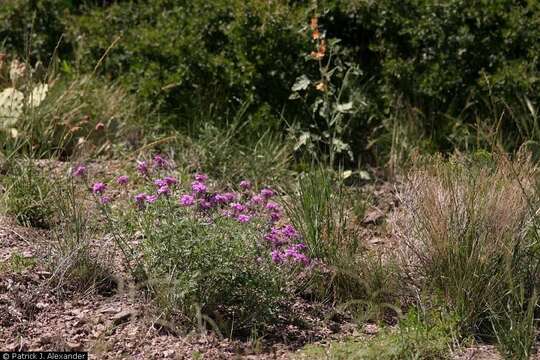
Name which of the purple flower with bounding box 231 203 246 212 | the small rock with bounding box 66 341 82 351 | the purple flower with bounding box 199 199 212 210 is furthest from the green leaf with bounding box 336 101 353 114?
the small rock with bounding box 66 341 82 351

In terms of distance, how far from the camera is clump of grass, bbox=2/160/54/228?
558cm

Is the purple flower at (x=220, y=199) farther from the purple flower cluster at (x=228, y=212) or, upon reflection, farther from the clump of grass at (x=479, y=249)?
the clump of grass at (x=479, y=249)

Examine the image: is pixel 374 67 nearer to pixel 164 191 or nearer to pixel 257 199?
pixel 257 199

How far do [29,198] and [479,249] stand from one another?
8.20 ft

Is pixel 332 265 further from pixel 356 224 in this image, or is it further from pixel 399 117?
pixel 399 117

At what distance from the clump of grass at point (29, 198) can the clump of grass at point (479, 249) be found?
6.65 feet

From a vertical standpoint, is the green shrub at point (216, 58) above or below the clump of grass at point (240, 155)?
above

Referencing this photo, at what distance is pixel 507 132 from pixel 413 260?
210 centimetres

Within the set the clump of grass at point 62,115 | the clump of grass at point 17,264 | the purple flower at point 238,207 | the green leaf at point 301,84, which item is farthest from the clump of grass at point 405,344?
the clump of grass at point 62,115

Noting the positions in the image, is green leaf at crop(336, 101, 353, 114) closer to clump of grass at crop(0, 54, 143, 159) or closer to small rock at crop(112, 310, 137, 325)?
clump of grass at crop(0, 54, 143, 159)

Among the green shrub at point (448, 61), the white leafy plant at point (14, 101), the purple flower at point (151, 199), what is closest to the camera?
the purple flower at point (151, 199)

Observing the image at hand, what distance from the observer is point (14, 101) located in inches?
258

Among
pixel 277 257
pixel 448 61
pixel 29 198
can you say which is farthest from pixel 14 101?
pixel 448 61

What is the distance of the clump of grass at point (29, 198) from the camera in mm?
5582
